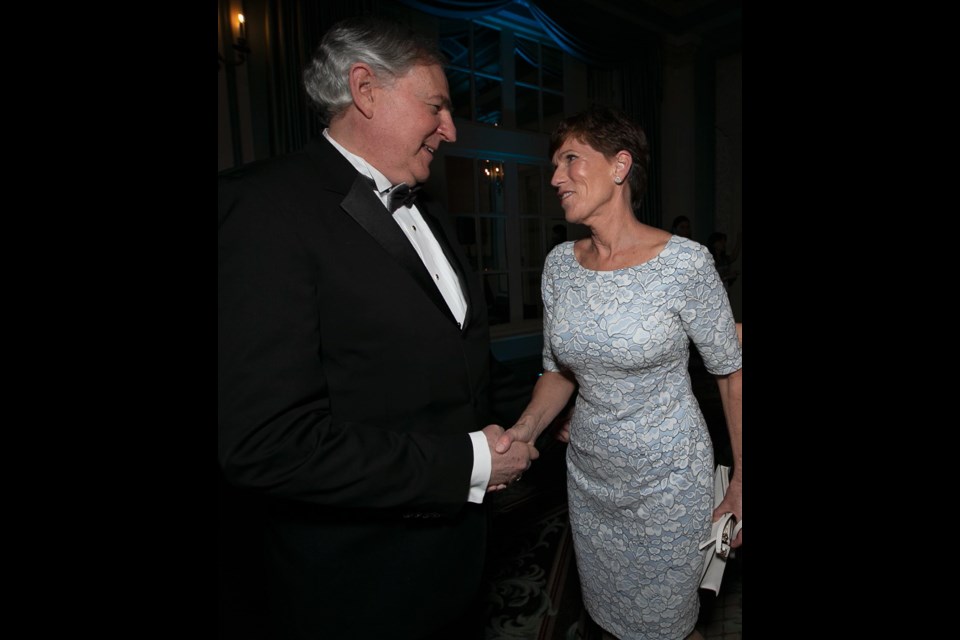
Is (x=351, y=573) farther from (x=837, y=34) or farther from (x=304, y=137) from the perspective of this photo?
(x=304, y=137)

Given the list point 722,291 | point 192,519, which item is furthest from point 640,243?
point 192,519

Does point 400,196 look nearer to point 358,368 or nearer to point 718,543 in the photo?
point 358,368

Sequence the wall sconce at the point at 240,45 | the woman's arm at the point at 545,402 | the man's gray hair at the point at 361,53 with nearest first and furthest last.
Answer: the man's gray hair at the point at 361,53 → the woman's arm at the point at 545,402 → the wall sconce at the point at 240,45

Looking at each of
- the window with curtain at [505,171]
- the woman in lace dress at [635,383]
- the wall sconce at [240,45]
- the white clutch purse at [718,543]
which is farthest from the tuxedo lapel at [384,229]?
the window with curtain at [505,171]

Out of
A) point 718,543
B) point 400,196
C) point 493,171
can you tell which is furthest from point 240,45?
point 718,543

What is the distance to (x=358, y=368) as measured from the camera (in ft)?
3.28

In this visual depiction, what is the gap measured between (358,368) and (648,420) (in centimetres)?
84

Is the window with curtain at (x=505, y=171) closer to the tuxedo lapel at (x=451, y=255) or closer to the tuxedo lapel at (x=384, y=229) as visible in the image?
the tuxedo lapel at (x=451, y=255)

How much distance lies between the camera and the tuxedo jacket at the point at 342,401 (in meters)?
0.83

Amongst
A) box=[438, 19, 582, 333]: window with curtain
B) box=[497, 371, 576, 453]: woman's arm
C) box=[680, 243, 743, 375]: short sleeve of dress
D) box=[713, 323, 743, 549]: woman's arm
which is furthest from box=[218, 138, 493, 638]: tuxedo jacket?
box=[438, 19, 582, 333]: window with curtain

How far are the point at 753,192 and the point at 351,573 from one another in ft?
3.38

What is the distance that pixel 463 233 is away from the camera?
206 inches

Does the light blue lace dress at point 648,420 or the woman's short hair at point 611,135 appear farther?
the woman's short hair at point 611,135

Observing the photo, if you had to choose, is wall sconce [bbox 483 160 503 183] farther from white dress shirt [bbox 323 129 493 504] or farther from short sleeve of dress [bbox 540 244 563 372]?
white dress shirt [bbox 323 129 493 504]
